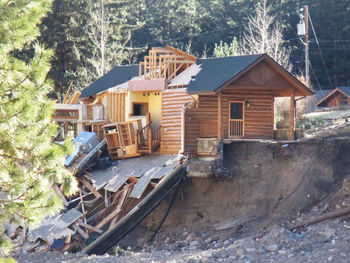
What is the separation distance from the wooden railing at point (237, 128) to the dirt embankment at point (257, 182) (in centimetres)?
45

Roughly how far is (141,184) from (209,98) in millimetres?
4856

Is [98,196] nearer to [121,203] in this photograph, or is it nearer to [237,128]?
[121,203]

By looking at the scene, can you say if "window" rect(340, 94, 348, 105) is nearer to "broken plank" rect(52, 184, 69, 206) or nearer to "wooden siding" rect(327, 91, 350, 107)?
"wooden siding" rect(327, 91, 350, 107)

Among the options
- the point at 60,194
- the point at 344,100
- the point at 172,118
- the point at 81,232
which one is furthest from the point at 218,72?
the point at 344,100

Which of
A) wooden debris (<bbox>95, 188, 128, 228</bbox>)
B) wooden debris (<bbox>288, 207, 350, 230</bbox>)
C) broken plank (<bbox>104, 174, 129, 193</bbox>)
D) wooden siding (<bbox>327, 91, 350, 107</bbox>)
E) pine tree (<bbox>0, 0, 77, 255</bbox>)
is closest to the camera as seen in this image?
pine tree (<bbox>0, 0, 77, 255</bbox>)

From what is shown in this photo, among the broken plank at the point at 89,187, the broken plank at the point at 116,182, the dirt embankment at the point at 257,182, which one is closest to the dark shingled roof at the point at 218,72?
the dirt embankment at the point at 257,182

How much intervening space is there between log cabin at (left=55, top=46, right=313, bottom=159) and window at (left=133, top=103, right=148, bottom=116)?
0.73 metres

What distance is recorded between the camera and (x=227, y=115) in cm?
2714

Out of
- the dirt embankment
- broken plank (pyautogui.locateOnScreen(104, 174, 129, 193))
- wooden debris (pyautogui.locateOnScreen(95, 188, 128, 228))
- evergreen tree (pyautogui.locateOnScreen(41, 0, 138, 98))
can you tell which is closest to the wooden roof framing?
broken plank (pyautogui.locateOnScreen(104, 174, 129, 193))

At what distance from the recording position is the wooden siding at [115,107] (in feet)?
107

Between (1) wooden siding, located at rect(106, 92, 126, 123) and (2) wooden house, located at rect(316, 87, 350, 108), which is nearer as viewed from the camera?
(1) wooden siding, located at rect(106, 92, 126, 123)

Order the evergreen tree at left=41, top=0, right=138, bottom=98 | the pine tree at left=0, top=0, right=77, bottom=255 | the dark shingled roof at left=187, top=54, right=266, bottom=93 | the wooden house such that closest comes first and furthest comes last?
1. the pine tree at left=0, top=0, right=77, bottom=255
2. the dark shingled roof at left=187, top=54, right=266, bottom=93
3. the evergreen tree at left=41, top=0, right=138, bottom=98
4. the wooden house

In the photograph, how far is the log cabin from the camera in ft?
86.9

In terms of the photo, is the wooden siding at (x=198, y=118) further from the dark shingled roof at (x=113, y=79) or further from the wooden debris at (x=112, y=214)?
the dark shingled roof at (x=113, y=79)
